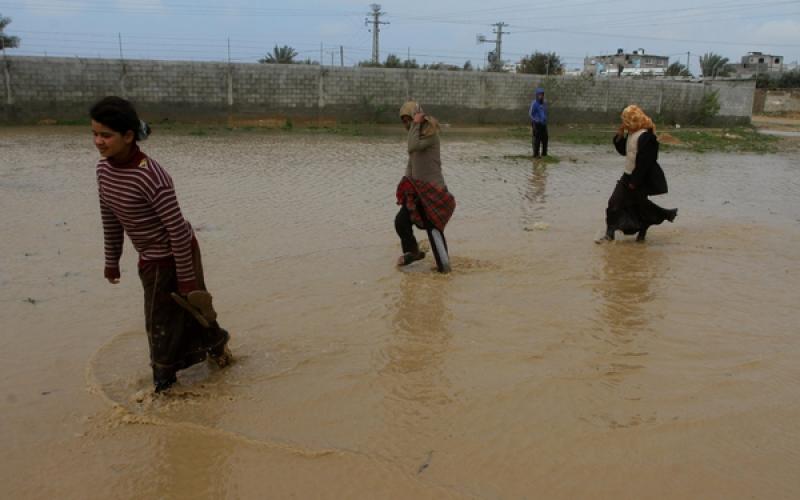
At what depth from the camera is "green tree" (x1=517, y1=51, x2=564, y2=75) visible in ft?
128

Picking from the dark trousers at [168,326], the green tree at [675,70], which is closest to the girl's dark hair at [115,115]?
the dark trousers at [168,326]

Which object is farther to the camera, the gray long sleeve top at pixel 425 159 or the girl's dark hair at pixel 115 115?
the gray long sleeve top at pixel 425 159

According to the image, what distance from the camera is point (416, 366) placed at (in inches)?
151

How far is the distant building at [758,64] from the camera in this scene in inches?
2726

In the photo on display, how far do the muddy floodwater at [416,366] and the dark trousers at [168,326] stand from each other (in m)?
0.17

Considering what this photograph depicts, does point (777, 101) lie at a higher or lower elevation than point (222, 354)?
higher

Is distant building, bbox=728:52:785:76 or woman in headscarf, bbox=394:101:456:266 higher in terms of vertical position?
distant building, bbox=728:52:785:76

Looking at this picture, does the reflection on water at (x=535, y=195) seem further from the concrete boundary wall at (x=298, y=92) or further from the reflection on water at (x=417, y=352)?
the concrete boundary wall at (x=298, y=92)

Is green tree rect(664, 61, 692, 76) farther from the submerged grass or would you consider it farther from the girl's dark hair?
the girl's dark hair

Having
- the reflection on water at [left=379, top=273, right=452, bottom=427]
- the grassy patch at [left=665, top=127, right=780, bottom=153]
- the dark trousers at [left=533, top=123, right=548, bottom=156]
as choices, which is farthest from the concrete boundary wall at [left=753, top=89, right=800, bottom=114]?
the reflection on water at [left=379, top=273, right=452, bottom=427]

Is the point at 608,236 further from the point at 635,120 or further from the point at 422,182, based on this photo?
the point at 422,182

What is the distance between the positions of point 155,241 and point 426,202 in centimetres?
274

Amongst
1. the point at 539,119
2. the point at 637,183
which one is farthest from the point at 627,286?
the point at 539,119

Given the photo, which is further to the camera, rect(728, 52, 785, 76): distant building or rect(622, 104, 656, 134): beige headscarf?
rect(728, 52, 785, 76): distant building
